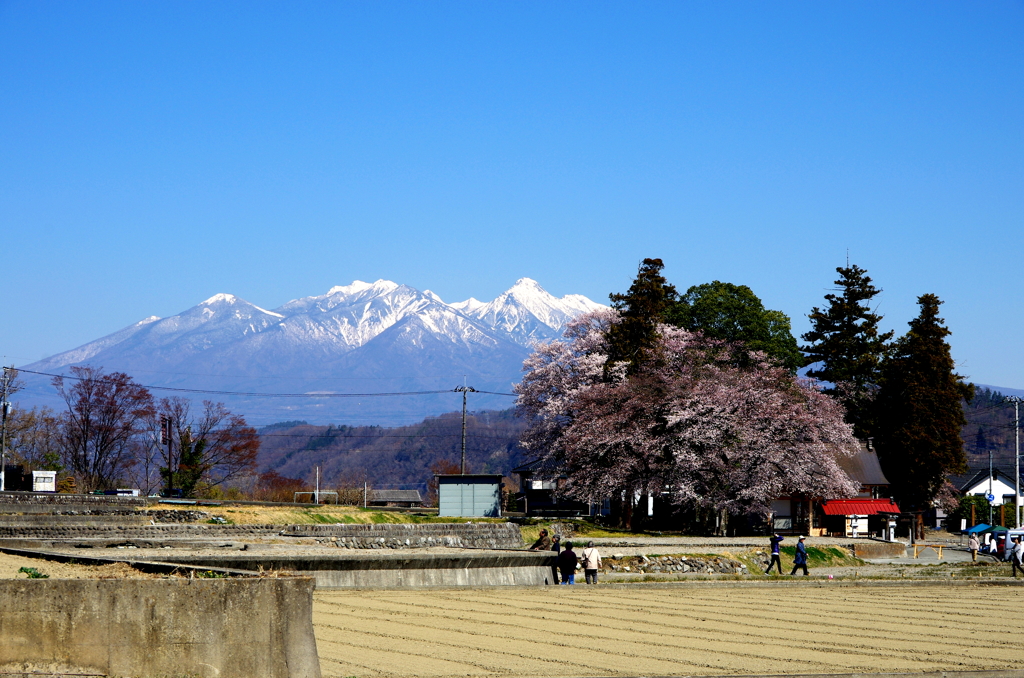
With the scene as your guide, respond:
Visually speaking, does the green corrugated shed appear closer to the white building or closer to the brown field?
the brown field

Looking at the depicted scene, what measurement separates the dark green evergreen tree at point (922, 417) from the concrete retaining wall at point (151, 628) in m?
58.9

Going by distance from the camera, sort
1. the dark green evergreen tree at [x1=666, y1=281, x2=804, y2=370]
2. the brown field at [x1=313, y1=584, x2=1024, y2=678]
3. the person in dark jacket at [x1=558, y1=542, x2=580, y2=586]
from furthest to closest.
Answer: the dark green evergreen tree at [x1=666, y1=281, x2=804, y2=370]
the person in dark jacket at [x1=558, y1=542, x2=580, y2=586]
the brown field at [x1=313, y1=584, x2=1024, y2=678]

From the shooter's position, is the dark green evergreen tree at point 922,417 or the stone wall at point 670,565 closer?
the stone wall at point 670,565

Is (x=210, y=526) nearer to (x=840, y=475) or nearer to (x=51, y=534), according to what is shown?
(x=51, y=534)

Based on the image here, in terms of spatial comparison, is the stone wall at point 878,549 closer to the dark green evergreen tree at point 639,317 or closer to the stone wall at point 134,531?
the dark green evergreen tree at point 639,317

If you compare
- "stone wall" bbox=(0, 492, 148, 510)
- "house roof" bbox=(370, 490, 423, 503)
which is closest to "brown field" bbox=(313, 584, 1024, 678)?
"stone wall" bbox=(0, 492, 148, 510)

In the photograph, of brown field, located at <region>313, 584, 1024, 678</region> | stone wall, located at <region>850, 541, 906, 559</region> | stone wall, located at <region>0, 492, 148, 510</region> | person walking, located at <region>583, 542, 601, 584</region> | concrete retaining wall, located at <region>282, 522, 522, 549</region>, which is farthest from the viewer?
stone wall, located at <region>0, 492, 148, 510</region>

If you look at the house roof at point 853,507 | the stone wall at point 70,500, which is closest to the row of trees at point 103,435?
the stone wall at point 70,500

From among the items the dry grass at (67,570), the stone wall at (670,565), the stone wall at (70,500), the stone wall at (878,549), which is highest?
the dry grass at (67,570)

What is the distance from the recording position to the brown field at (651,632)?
14.4 m

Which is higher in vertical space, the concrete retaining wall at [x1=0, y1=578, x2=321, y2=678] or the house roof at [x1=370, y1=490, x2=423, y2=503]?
the concrete retaining wall at [x1=0, y1=578, x2=321, y2=678]

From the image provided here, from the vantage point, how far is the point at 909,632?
1833cm

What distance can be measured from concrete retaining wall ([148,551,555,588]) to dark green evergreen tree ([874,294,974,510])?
4437cm

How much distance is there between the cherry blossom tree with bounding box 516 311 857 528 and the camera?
→ 51.6 meters
